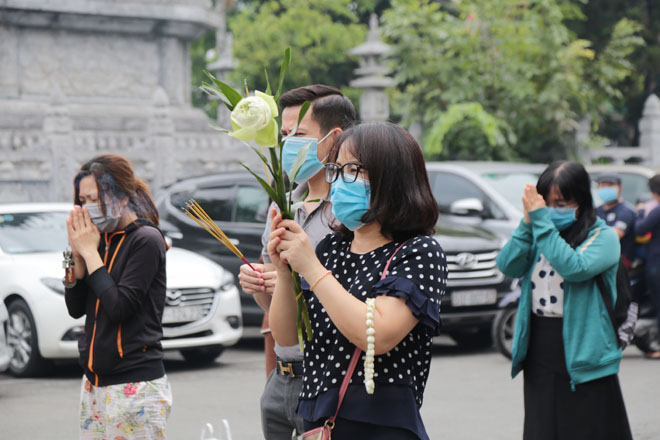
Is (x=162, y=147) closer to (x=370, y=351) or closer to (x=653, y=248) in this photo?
(x=653, y=248)

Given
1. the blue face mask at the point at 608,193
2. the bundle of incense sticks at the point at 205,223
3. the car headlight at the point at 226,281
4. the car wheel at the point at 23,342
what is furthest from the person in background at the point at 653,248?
the bundle of incense sticks at the point at 205,223

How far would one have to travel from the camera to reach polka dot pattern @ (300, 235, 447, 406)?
2.93 meters

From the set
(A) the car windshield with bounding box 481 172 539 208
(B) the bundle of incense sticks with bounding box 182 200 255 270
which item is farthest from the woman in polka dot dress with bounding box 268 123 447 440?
(A) the car windshield with bounding box 481 172 539 208

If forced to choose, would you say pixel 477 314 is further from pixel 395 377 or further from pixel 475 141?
pixel 475 141

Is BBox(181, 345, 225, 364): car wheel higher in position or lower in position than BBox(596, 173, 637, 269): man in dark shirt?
lower

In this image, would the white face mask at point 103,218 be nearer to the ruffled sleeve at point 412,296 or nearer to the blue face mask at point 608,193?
the ruffled sleeve at point 412,296

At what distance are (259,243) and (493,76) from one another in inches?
412

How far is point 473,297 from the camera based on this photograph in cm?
1056

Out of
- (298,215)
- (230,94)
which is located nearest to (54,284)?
(298,215)

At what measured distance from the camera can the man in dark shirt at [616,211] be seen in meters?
10.3

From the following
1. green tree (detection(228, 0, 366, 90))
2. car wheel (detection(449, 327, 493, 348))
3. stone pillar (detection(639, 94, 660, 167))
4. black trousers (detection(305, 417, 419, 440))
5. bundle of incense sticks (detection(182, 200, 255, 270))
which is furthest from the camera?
green tree (detection(228, 0, 366, 90))

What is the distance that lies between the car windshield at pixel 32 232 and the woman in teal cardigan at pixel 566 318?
19.6 feet

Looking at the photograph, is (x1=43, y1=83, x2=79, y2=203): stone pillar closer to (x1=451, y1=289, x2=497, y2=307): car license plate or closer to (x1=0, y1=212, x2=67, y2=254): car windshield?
(x1=0, y1=212, x2=67, y2=254): car windshield

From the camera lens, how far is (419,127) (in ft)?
68.8
